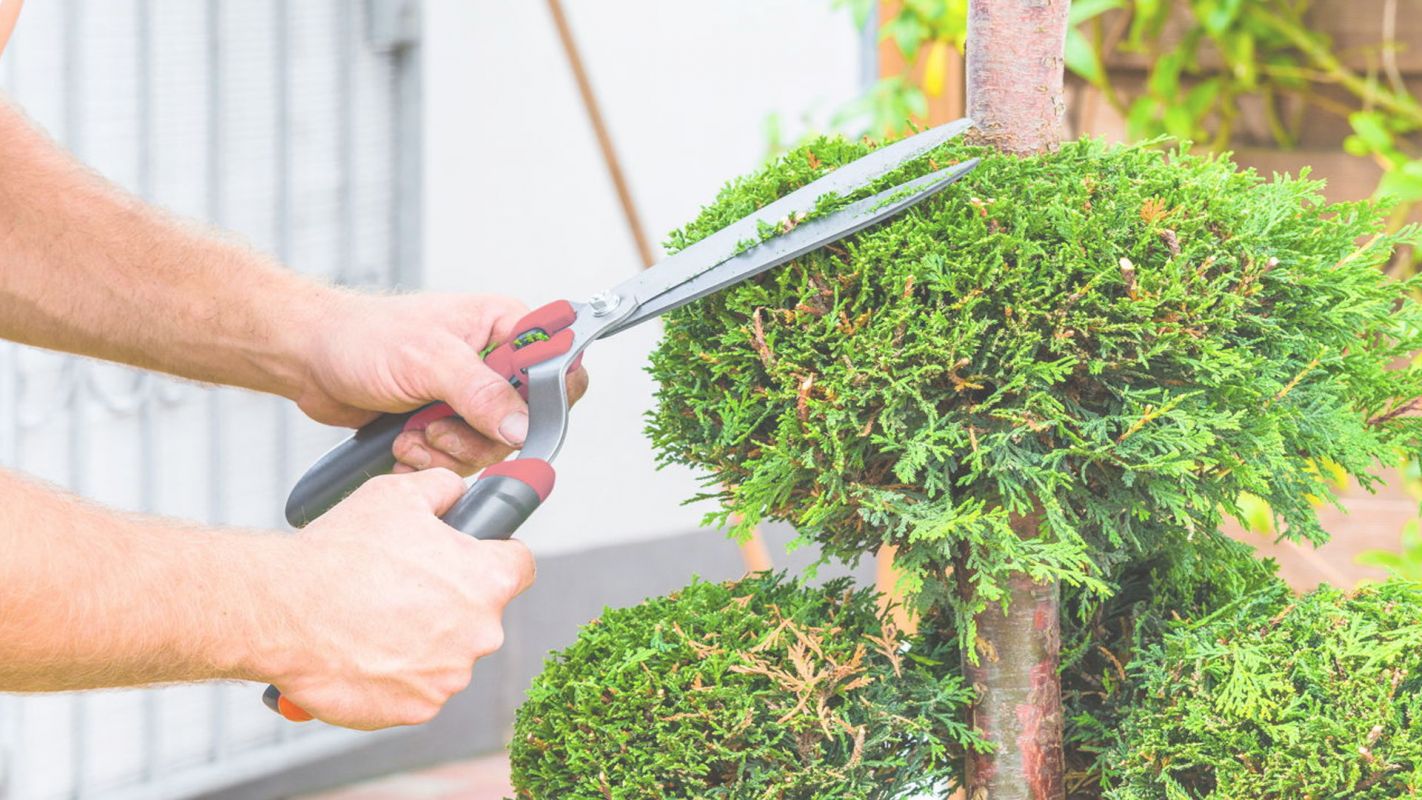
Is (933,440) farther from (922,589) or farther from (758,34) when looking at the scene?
(758,34)

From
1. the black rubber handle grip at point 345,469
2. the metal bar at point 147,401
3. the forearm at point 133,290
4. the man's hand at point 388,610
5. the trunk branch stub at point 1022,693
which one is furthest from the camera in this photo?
the metal bar at point 147,401

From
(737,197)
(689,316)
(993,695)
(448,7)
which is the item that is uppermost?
(448,7)

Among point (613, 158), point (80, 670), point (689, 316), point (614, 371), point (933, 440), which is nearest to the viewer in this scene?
point (80, 670)

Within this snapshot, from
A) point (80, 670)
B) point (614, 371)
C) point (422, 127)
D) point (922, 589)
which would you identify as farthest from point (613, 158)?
point (80, 670)

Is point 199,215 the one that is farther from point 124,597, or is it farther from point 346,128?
point 124,597

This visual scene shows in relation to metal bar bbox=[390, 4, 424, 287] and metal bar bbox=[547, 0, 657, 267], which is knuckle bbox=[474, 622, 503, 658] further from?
metal bar bbox=[390, 4, 424, 287]

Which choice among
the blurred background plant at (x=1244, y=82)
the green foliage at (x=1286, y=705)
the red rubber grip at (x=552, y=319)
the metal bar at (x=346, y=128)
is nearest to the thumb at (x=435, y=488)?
the red rubber grip at (x=552, y=319)

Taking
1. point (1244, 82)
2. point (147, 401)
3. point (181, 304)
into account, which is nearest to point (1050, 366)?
point (181, 304)

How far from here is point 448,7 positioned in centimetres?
299

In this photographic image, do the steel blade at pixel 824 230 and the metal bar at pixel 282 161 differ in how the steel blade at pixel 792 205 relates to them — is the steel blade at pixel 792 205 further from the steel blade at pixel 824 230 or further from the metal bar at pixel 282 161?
the metal bar at pixel 282 161

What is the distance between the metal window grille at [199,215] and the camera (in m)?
2.39

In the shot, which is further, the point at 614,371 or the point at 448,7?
the point at 614,371

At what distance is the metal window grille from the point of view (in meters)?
2.39

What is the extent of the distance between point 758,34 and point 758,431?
242cm
